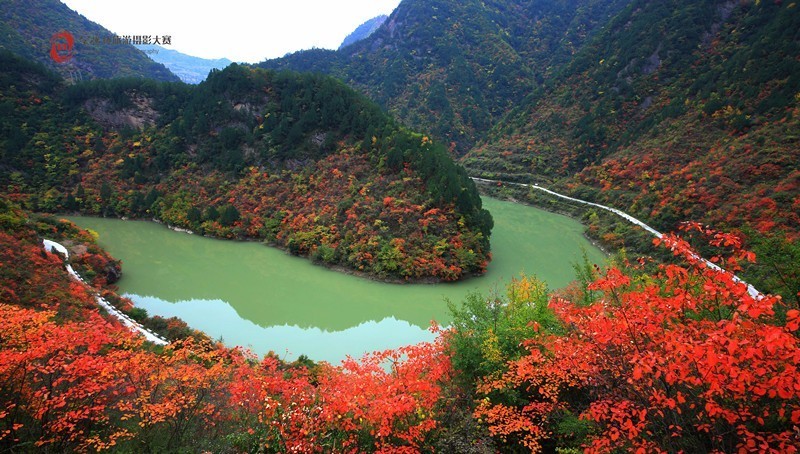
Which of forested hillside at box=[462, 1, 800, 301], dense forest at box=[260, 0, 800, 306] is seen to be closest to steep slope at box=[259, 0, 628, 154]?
dense forest at box=[260, 0, 800, 306]

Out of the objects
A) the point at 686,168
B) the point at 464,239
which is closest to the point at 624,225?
the point at 686,168

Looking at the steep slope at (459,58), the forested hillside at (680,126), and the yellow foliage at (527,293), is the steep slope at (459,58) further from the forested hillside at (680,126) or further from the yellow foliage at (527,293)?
the yellow foliage at (527,293)

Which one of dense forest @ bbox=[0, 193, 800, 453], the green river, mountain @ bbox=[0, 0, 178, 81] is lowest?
the green river

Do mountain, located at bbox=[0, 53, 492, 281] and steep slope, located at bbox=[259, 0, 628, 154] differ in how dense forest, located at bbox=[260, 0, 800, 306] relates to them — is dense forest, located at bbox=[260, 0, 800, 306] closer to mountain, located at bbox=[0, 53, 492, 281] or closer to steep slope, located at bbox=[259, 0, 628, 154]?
steep slope, located at bbox=[259, 0, 628, 154]

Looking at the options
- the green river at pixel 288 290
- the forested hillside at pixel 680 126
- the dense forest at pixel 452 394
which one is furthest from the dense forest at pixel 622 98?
the green river at pixel 288 290

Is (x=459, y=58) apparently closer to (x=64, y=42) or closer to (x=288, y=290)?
(x=64, y=42)

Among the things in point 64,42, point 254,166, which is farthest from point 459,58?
point 64,42
